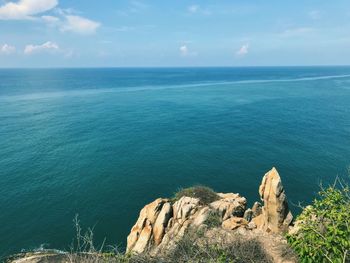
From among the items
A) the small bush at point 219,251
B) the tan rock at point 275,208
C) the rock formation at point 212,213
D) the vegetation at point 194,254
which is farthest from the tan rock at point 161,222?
the small bush at point 219,251

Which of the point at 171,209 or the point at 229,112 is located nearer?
the point at 171,209

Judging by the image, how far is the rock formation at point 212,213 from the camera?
2991 centimetres

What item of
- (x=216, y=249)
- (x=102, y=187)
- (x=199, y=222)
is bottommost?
(x=102, y=187)

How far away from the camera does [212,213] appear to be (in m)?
32.1

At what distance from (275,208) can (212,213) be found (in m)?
7.11

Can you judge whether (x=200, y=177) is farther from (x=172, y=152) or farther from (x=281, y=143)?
(x=281, y=143)

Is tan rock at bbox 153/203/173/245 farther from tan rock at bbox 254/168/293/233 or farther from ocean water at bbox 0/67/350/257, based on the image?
tan rock at bbox 254/168/293/233

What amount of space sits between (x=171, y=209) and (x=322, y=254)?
22.7 meters

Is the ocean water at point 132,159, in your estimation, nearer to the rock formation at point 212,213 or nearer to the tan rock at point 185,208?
the rock formation at point 212,213

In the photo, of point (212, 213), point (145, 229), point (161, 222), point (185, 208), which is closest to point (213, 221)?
point (212, 213)

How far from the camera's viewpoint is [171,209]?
35.4 m

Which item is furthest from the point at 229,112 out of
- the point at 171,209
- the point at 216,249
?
the point at 216,249

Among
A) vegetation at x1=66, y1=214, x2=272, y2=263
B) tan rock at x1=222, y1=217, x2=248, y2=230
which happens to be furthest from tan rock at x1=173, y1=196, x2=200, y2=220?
vegetation at x1=66, y1=214, x2=272, y2=263

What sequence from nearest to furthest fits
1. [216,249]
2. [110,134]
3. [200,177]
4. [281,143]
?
[216,249], [200,177], [281,143], [110,134]
